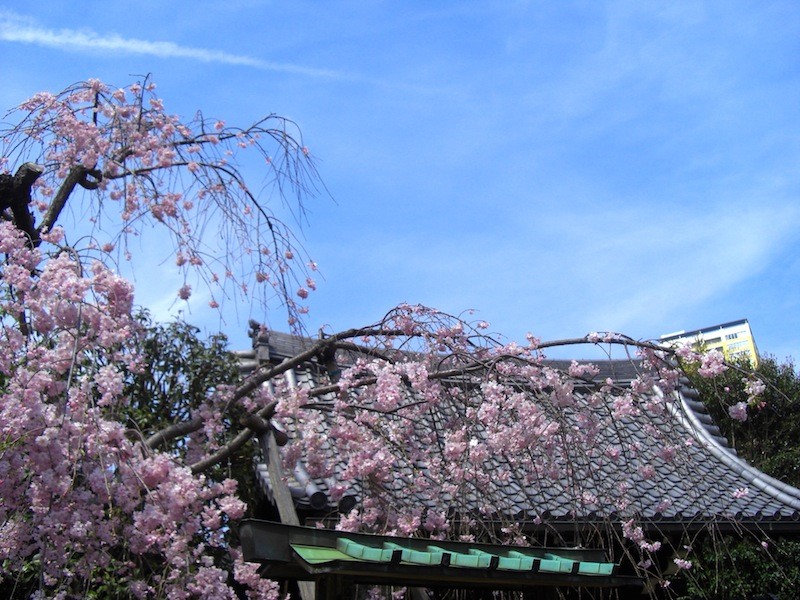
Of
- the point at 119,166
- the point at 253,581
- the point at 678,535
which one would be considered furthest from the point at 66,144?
the point at 678,535

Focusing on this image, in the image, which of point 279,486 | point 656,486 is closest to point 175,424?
point 279,486

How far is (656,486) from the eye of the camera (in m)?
7.55

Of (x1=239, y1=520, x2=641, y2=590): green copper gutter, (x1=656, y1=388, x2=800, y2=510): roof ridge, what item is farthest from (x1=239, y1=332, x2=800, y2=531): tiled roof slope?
(x1=239, y1=520, x2=641, y2=590): green copper gutter

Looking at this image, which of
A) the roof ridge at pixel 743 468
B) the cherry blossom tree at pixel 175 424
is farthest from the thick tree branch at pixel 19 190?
the roof ridge at pixel 743 468

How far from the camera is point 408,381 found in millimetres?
4602

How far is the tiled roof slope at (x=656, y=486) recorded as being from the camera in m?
5.86

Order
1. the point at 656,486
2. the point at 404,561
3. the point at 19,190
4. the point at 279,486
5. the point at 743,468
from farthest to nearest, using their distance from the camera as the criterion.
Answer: the point at 743,468 → the point at 656,486 → the point at 19,190 → the point at 279,486 → the point at 404,561

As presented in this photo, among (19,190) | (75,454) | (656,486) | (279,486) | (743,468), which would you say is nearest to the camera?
(75,454)

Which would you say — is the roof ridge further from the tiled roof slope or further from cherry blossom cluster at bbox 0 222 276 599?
cherry blossom cluster at bbox 0 222 276 599

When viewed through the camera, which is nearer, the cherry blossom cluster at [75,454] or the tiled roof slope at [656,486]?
the cherry blossom cluster at [75,454]

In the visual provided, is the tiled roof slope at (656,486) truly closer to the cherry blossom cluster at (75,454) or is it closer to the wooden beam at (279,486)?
the wooden beam at (279,486)

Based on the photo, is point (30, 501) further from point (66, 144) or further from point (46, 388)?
point (66, 144)

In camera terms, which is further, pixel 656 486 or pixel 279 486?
pixel 656 486

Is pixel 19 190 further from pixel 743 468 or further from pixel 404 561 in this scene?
pixel 743 468
